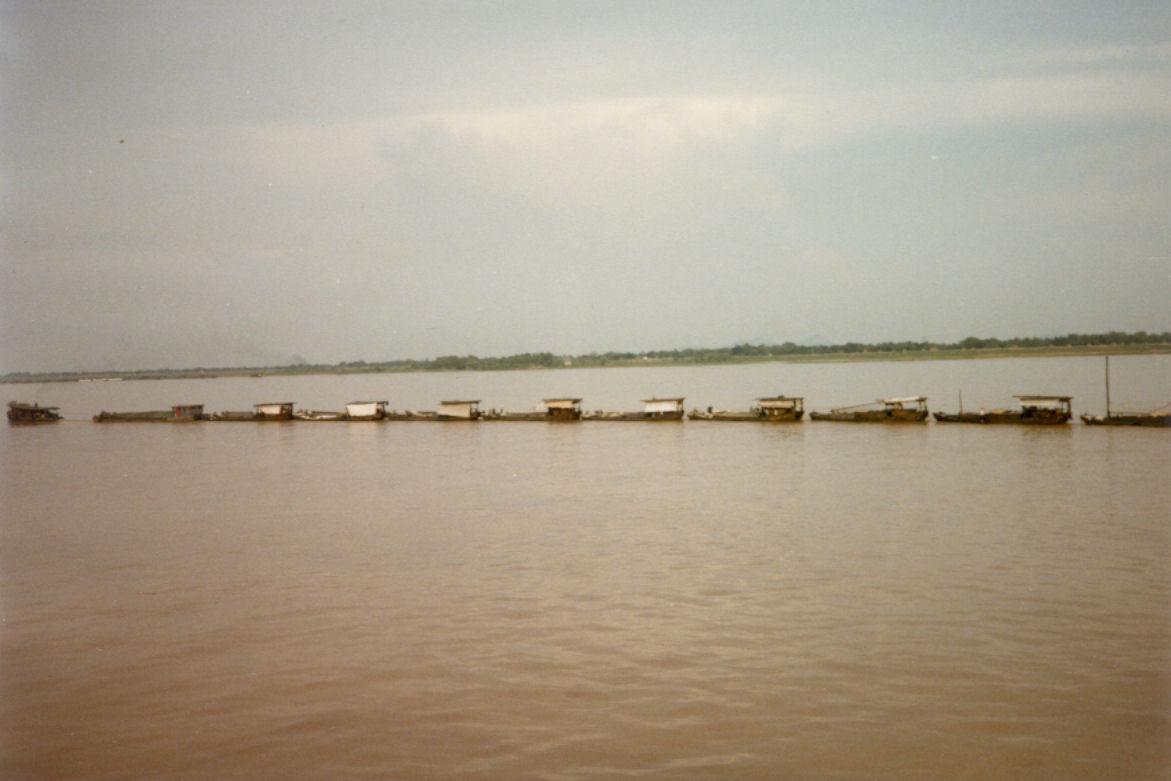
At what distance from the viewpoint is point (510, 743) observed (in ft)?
33.2

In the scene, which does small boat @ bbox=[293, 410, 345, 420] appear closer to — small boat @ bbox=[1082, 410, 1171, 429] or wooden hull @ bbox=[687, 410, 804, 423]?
wooden hull @ bbox=[687, 410, 804, 423]

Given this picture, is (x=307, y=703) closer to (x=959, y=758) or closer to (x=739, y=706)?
(x=739, y=706)

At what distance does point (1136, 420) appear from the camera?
47969mm

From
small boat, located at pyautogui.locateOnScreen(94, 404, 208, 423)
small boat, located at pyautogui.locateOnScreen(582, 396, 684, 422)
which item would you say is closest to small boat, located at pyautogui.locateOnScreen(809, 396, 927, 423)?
small boat, located at pyautogui.locateOnScreen(582, 396, 684, 422)

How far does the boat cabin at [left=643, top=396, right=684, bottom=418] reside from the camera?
202 ft

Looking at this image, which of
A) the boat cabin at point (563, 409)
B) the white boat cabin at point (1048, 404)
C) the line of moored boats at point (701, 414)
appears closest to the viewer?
the white boat cabin at point (1048, 404)

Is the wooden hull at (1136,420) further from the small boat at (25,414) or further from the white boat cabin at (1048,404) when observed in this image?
the small boat at (25,414)

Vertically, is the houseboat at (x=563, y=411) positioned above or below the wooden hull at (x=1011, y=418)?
above

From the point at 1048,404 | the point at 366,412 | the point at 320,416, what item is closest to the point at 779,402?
Answer: the point at 1048,404

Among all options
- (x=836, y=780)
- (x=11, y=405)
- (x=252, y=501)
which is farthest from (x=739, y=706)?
(x=11, y=405)

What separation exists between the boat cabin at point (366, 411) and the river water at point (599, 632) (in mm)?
39139

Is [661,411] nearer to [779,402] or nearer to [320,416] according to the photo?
[779,402]

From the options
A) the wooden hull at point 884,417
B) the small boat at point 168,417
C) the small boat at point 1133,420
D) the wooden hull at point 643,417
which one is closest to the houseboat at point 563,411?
the wooden hull at point 643,417

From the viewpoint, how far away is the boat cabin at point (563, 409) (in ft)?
217
